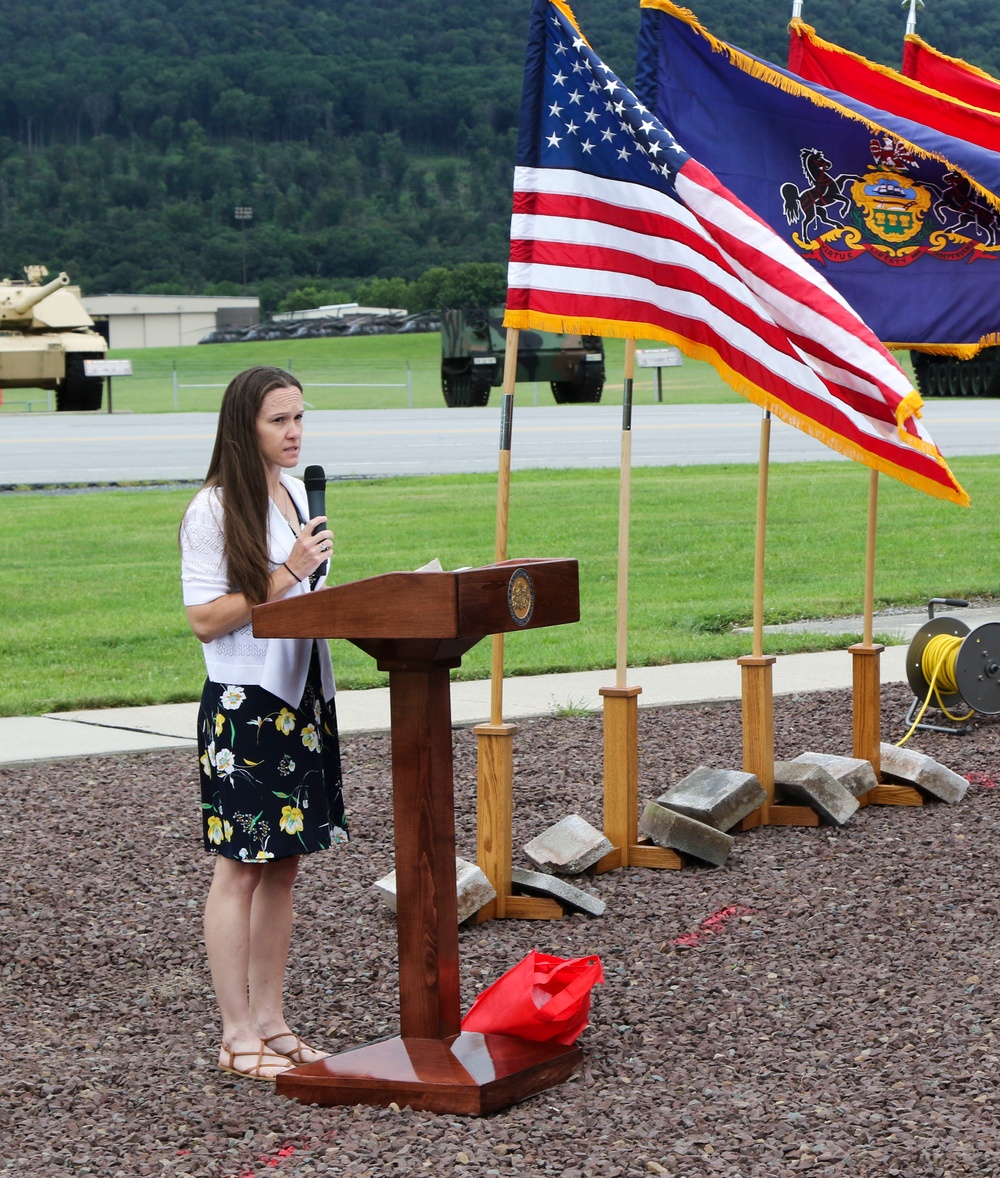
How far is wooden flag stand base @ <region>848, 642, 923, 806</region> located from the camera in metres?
7.36

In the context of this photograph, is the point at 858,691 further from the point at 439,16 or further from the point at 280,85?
the point at 439,16

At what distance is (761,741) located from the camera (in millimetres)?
Result: 6973

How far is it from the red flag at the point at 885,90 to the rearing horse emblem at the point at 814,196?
31.8 inches

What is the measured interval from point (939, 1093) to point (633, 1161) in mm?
837

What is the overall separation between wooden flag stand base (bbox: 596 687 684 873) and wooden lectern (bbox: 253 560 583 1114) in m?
1.78

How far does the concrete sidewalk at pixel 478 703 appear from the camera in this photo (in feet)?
27.5

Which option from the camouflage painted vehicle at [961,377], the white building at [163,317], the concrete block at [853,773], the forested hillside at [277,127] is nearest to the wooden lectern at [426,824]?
the concrete block at [853,773]

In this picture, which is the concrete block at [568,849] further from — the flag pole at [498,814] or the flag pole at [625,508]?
the flag pole at [625,508]

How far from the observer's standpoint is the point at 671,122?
6.44m

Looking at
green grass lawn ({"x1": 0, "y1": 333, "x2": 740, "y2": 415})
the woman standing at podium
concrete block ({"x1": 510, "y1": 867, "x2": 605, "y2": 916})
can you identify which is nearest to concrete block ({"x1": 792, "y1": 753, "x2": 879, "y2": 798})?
concrete block ({"x1": 510, "y1": 867, "x2": 605, "y2": 916})

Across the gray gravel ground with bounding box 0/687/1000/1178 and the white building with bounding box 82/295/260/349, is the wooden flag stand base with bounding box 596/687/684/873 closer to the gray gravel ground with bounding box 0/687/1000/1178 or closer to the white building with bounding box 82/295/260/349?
the gray gravel ground with bounding box 0/687/1000/1178

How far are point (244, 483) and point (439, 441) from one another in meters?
27.0

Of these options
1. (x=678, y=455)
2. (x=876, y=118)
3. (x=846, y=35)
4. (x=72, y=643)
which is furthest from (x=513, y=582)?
(x=846, y=35)

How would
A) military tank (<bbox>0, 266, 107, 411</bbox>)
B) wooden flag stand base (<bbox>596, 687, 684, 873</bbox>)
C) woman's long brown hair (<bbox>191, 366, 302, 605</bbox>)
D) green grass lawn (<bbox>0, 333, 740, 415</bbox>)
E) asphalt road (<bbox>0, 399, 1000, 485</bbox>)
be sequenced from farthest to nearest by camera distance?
green grass lawn (<bbox>0, 333, 740, 415</bbox>), military tank (<bbox>0, 266, 107, 411</bbox>), asphalt road (<bbox>0, 399, 1000, 485</bbox>), wooden flag stand base (<bbox>596, 687, 684, 873</bbox>), woman's long brown hair (<bbox>191, 366, 302, 605</bbox>)
